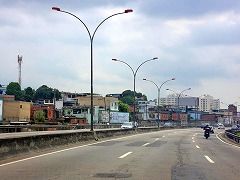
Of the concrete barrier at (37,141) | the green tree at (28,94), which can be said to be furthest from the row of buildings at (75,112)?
the concrete barrier at (37,141)

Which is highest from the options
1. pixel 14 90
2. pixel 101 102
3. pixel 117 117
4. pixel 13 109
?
pixel 14 90

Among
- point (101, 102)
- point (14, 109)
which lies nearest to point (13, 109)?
point (14, 109)

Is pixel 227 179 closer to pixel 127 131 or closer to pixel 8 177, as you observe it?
pixel 8 177

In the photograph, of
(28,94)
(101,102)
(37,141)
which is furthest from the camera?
(28,94)

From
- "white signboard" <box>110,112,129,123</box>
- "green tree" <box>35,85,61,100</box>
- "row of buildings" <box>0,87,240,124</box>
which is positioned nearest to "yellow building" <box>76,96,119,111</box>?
"row of buildings" <box>0,87,240,124</box>

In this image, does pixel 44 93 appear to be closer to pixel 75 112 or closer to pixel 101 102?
pixel 101 102

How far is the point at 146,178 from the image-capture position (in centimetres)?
1071

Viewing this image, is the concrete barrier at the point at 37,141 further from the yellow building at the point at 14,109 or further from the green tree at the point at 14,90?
the green tree at the point at 14,90

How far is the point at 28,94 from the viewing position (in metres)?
176

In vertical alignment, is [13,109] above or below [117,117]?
above

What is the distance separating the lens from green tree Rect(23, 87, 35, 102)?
17155 cm

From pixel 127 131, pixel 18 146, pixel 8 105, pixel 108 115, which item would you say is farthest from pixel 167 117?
pixel 18 146

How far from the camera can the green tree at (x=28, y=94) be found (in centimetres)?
17155

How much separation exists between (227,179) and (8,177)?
20.5ft
